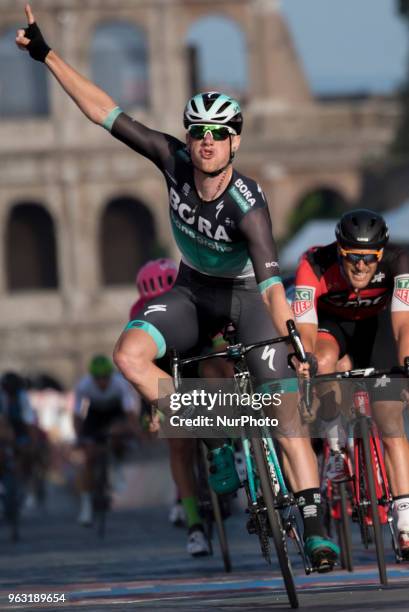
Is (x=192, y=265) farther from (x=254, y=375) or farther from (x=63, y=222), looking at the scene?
(x=63, y=222)

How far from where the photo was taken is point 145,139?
870 cm

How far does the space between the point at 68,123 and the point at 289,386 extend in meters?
68.1

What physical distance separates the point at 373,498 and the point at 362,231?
4.23 ft

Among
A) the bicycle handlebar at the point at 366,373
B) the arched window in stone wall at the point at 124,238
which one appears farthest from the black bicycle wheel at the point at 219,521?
the arched window in stone wall at the point at 124,238

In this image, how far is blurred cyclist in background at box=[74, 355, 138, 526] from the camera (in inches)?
711

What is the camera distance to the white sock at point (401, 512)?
8973mm

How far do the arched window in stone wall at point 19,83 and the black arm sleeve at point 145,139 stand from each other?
64849mm

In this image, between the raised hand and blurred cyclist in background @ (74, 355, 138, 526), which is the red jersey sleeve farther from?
blurred cyclist in background @ (74, 355, 138, 526)

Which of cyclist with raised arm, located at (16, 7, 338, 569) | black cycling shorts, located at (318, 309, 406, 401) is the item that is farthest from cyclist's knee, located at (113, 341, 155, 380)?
black cycling shorts, located at (318, 309, 406, 401)

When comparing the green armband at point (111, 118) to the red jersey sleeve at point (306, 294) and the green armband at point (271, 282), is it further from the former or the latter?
the red jersey sleeve at point (306, 294)

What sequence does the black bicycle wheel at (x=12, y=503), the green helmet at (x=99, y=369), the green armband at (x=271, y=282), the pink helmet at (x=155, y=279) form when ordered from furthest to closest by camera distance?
the green helmet at (x=99, y=369) → the black bicycle wheel at (x=12, y=503) → the pink helmet at (x=155, y=279) → the green armband at (x=271, y=282)

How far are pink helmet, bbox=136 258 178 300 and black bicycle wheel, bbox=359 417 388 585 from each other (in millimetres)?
3042

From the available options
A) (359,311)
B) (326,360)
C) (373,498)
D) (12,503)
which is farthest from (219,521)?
(12,503)

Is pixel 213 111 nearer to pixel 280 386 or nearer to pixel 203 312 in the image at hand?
pixel 203 312
